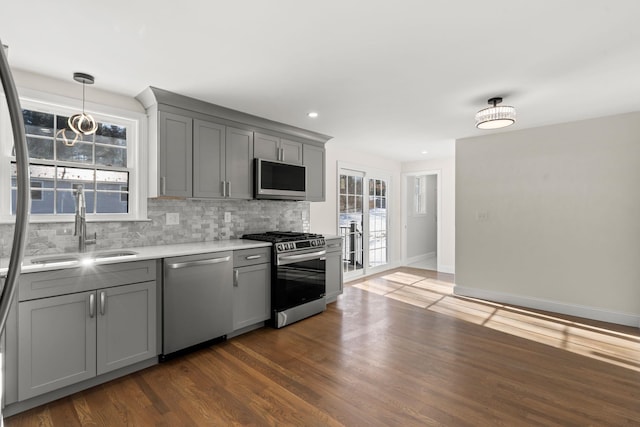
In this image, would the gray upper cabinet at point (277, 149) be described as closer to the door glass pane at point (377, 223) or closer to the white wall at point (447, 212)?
the door glass pane at point (377, 223)

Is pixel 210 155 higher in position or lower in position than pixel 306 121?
lower

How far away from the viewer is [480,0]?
1750mm

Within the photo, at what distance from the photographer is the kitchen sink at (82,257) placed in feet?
7.93

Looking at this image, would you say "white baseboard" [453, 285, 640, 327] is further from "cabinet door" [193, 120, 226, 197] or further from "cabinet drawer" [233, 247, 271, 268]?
"cabinet door" [193, 120, 226, 197]

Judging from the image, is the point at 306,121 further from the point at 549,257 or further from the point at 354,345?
the point at 549,257

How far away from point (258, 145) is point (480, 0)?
8.56ft

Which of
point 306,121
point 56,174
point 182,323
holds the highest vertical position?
point 306,121

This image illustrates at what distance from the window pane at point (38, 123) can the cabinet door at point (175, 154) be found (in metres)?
0.83

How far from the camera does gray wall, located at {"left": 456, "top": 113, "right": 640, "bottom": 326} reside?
3.63m

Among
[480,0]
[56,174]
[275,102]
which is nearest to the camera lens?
[480,0]

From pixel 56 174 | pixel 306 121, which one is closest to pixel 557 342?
pixel 306 121

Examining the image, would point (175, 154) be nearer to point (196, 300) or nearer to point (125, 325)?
point (196, 300)

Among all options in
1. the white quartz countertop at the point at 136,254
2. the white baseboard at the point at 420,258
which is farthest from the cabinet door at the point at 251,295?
the white baseboard at the point at 420,258

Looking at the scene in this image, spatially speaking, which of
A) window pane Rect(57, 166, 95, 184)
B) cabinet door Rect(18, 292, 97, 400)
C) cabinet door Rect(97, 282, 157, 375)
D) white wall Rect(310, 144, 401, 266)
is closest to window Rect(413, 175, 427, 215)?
white wall Rect(310, 144, 401, 266)
